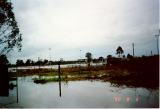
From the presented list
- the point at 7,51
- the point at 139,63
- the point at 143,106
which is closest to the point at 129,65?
the point at 139,63

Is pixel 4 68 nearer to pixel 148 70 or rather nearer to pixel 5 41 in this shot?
pixel 5 41

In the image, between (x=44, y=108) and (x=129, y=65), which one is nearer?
(x=44, y=108)

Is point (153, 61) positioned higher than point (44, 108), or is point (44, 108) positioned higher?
point (153, 61)

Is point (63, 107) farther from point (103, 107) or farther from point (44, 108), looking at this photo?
point (103, 107)

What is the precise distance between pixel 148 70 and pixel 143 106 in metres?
27.0

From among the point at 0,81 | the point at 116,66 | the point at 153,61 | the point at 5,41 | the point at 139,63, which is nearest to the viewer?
the point at 0,81

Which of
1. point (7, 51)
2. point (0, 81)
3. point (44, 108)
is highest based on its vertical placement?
point (7, 51)

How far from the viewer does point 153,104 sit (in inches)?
674

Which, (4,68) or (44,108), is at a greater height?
(4,68)

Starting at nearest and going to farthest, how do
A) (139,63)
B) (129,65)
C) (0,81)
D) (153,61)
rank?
(0,81) < (153,61) < (139,63) < (129,65)

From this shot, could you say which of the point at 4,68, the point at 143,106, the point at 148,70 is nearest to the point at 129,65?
the point at 148,70

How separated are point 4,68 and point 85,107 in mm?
6663

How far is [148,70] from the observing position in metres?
42.7

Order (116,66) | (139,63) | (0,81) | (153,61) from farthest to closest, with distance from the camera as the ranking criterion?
(116,66)
(139,63)
(153,61)
(0,81)
